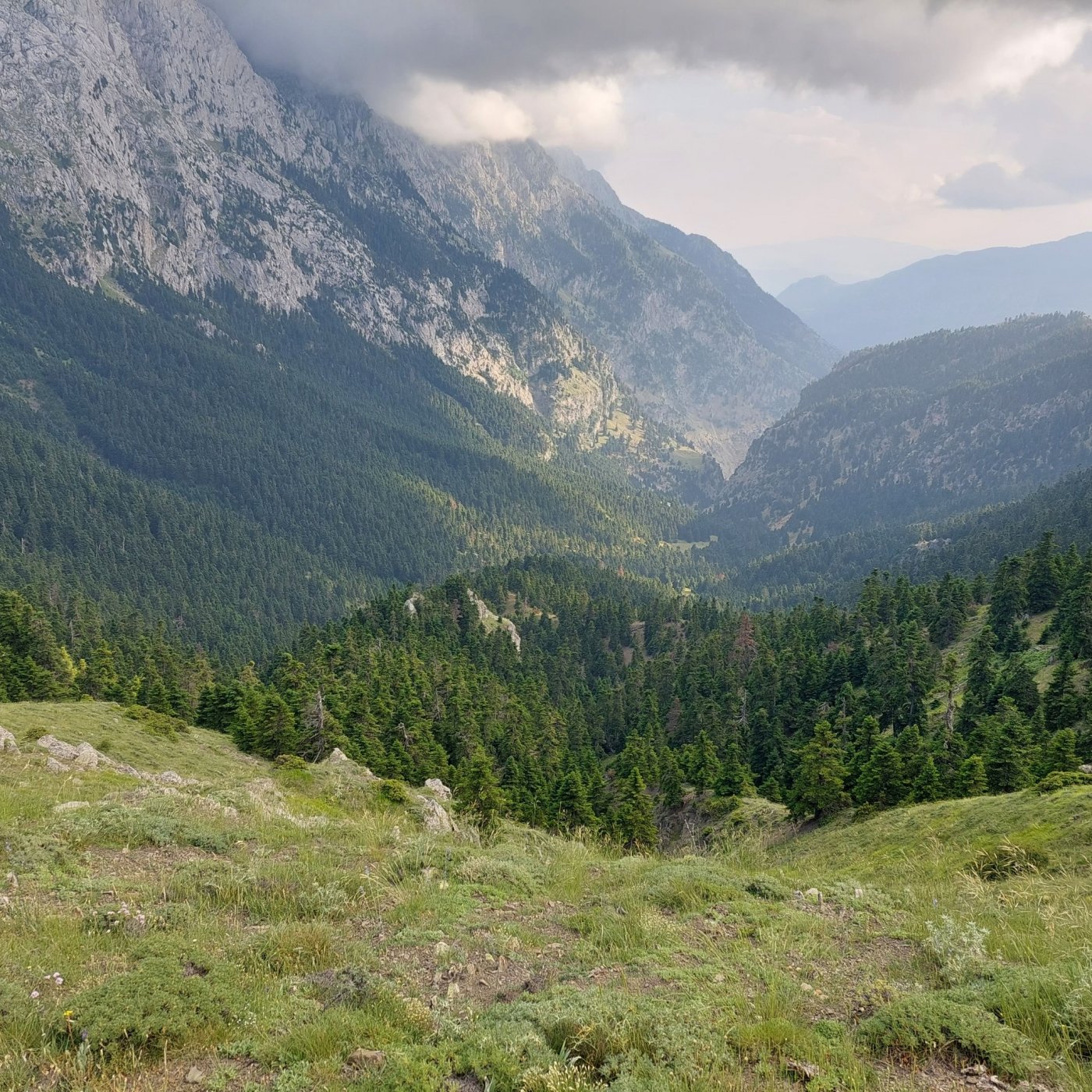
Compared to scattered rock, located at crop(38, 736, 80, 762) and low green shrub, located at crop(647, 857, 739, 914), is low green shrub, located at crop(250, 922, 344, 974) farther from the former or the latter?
scattered rock, located at crop(38, 736, 80, 762)

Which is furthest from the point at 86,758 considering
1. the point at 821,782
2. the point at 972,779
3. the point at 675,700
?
the point at 675,700

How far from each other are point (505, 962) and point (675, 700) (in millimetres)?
113847

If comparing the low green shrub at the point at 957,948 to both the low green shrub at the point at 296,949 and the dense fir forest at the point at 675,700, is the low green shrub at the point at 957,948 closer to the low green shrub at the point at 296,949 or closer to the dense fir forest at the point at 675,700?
the low green shrub at the point at 296,949

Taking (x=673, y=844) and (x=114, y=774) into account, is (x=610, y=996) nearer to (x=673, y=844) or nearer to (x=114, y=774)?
(x=114, y=774)

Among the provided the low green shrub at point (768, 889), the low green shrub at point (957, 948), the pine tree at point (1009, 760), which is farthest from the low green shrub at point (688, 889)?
the pine tree at point (1009, 760)

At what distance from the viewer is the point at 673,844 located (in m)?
57.7

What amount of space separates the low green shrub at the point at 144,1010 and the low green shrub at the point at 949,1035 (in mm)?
9596

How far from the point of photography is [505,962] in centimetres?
1261

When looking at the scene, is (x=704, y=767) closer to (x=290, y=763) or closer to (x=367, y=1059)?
(x=290, y=763)

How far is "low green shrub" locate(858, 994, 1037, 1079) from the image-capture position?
863 centimetres

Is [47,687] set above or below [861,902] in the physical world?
below

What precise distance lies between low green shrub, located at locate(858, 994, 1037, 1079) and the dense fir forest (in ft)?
79.3

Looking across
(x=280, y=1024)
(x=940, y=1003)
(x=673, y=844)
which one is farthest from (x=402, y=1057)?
(x=673, y=844)

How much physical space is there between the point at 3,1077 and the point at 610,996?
818 cm
